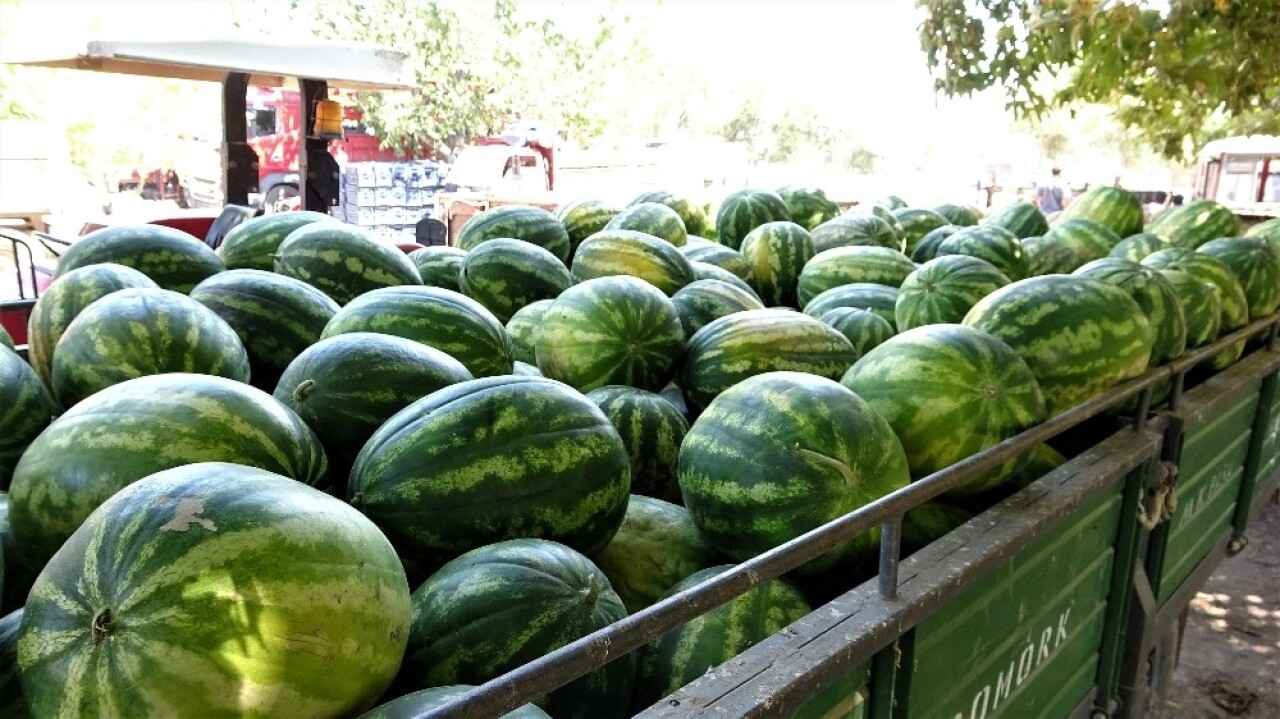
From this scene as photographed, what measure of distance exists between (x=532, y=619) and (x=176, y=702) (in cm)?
51

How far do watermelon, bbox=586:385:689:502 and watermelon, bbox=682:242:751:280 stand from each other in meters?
1.41

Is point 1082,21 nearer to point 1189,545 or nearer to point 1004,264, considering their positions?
point 1004,264

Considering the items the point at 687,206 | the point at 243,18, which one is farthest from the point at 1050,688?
the point at 243,18

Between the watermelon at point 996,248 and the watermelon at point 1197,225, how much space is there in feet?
4.13

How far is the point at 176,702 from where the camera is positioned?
104cm

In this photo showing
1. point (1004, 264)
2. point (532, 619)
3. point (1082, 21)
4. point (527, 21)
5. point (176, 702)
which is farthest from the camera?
point (527, 21)

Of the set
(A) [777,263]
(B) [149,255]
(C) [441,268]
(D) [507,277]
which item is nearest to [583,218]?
(A) [777,263]

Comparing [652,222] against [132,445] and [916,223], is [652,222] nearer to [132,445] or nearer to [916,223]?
[916,223]

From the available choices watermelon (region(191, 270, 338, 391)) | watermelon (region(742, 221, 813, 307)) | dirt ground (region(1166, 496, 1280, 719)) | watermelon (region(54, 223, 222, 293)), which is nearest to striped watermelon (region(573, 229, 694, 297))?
watermelon (region(742, 221, 813, 307))

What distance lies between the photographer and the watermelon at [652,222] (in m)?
3.95

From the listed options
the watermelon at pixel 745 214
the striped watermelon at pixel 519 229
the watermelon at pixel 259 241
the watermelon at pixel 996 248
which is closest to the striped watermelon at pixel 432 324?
the watermelon at pixel 259 241

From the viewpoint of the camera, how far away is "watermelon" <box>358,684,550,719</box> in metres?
1.14

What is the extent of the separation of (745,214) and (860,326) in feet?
5.51

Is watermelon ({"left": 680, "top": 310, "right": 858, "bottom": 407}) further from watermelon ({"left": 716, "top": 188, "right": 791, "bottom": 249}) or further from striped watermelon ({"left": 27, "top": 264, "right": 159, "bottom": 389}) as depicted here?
watermelon ({"left": 716, "top": 188, "right": 791, "bottom": 249})
